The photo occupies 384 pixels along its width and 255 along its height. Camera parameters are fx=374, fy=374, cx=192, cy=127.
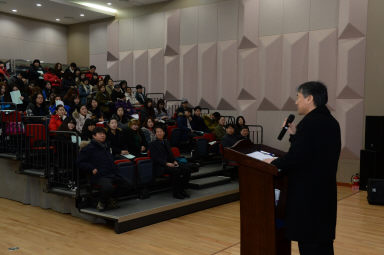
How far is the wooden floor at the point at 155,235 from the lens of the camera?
458 cm

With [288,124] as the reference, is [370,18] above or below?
above

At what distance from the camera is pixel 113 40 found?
1368 cm

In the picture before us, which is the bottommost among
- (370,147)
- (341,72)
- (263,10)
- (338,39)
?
(370,147)

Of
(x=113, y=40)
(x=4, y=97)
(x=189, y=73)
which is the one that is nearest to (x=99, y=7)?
(x=113, y=40)

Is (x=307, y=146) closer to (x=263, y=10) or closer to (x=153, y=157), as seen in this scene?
(x=153, y=157)

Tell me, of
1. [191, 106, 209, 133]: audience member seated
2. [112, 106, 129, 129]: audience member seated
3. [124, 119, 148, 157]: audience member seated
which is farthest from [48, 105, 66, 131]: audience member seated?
[191, 106, 209, 133]: audience member seated

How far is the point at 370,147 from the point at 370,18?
293 cm

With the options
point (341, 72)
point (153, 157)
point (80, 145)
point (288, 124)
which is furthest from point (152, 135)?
point (288, 124)

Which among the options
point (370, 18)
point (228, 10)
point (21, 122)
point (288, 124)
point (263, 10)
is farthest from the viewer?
point (228, 10)

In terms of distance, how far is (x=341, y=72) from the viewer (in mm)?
8758

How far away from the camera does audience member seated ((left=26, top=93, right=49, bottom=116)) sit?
792 cm

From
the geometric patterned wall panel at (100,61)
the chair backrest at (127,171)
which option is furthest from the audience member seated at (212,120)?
the geometric patterned wall panel at (100,61)

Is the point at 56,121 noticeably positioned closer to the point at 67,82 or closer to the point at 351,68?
the point at 67,82

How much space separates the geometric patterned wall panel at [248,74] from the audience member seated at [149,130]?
3.39 metres
